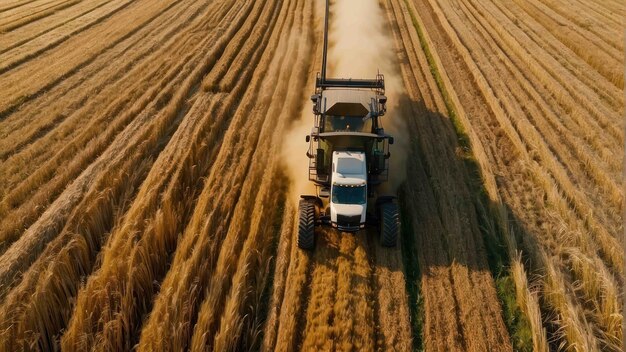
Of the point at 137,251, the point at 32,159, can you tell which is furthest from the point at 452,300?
the point at 32,159

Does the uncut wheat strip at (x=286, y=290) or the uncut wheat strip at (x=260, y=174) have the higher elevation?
the uncut wheat strip at (x=260, y=174)

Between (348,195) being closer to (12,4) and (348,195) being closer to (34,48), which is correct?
(34,48)

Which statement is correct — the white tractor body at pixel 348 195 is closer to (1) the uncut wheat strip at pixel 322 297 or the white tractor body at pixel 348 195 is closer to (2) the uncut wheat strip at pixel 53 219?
(1) the uncut wheat strip at pixel 322 297

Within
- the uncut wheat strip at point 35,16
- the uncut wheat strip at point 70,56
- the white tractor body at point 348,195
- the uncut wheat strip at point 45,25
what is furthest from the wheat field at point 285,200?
the uncut wheat strip at point 35,16

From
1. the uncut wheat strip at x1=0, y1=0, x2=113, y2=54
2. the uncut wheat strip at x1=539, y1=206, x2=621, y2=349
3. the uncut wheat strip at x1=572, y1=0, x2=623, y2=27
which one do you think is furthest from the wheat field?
the uncut wheat strip at x1=572, y1=0, x2=623, y2=27

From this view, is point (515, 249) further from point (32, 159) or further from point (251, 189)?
point (32, 159)
